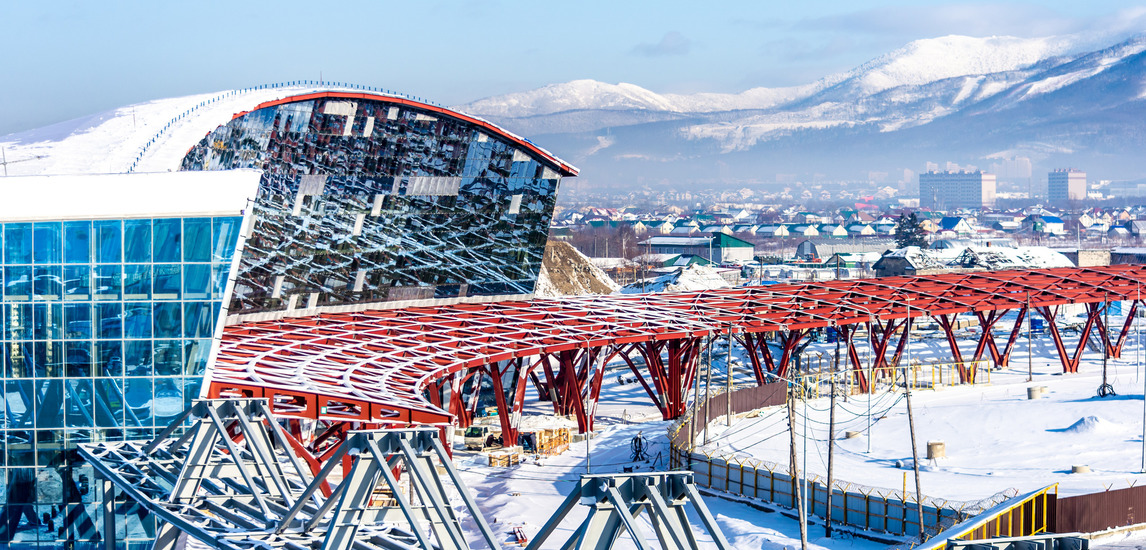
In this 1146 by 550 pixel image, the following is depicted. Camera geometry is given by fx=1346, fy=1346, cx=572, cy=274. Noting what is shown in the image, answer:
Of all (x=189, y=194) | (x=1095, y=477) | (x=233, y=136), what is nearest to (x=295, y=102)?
(x=233, y=136)

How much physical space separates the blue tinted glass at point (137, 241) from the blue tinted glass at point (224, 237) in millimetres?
1580

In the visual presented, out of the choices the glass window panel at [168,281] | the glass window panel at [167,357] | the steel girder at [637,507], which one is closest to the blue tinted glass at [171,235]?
the glass window panel at [168,281]

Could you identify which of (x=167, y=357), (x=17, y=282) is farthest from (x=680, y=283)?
(x=17, y=282)

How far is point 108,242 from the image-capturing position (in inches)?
1262

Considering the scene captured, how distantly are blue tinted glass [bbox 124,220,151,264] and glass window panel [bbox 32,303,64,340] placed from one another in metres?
2.16

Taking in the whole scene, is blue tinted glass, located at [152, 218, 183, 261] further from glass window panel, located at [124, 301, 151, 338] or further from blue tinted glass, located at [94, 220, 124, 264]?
glass window panel, located at [124, 301, 151, 338]

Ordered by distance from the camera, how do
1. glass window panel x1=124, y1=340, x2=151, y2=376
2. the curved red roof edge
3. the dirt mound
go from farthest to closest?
1. the dirt mound
2. the curved red roof edge
3. glass window panel x1=124, y1=340, x2=151, y2=376

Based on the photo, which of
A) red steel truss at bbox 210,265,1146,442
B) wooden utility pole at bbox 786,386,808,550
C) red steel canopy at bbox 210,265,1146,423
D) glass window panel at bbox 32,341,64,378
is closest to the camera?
glass window panel at bbox 32,341,64,378

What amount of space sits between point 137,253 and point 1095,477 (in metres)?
30.2

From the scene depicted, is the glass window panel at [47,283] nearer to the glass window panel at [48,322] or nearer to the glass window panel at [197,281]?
the glass window panel at [48,322]

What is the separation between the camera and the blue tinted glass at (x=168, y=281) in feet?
105

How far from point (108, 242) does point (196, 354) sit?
11.0 feet

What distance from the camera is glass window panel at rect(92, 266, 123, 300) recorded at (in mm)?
32125

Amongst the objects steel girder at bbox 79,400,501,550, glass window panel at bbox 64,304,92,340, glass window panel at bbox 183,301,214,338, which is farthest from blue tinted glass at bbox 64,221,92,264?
steel girder at bbox 79,400,501,550
